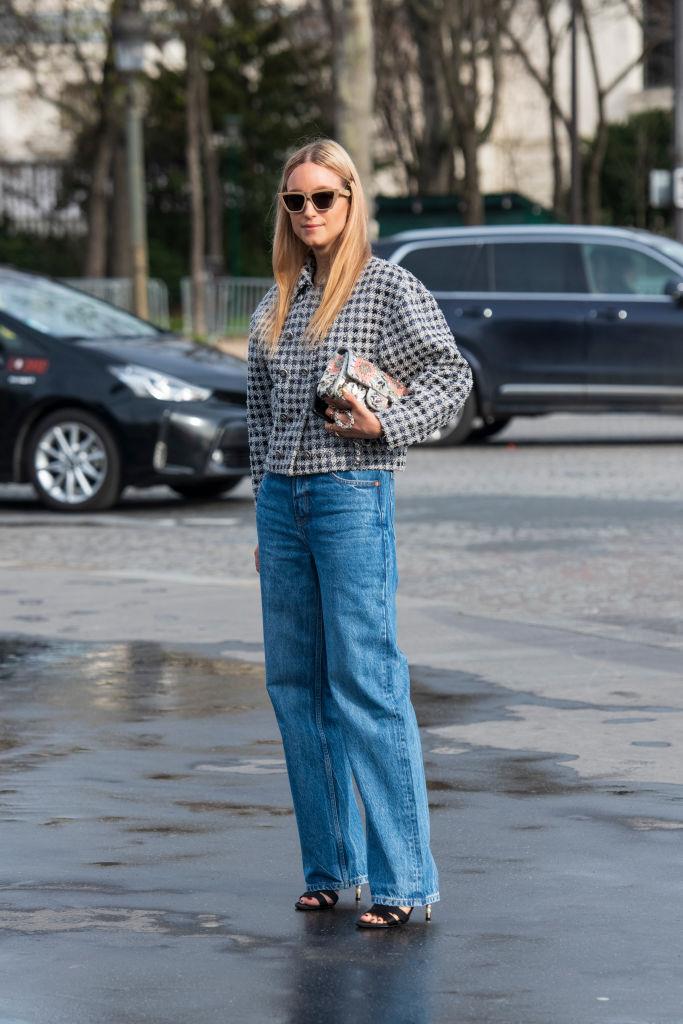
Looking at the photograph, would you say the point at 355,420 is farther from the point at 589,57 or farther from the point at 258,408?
the point at 589,57

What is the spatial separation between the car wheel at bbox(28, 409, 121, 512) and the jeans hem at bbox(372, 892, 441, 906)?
9.58 m

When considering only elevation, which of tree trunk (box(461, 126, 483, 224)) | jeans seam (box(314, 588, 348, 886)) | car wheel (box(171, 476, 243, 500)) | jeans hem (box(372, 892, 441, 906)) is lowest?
car wheel (box(171, 476, 243, 500))

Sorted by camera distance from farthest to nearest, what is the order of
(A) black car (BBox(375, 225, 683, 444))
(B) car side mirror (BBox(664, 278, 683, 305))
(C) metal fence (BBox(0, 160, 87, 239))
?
(C) metal fence (BBox(0, 160, 87, 239)) → (A) black car (BBox(375, 225, 683, 444)) → (B) car side mirror (BBox(664, 278, 683, 305))

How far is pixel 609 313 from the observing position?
19000 mm

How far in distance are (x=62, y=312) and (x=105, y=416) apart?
3.91 ft

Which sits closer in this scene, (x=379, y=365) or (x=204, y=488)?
(x=379, y=365)

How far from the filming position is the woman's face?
4.91 metres

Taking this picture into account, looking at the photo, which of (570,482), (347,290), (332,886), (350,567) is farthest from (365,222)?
(570,482)

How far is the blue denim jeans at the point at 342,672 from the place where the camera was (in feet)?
15.9

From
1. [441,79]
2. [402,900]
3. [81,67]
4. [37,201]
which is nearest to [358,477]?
[402,900]

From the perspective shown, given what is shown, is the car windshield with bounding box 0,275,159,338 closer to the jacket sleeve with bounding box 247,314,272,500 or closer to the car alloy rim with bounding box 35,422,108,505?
the car alloy rim with bounding box 35,422,108,505

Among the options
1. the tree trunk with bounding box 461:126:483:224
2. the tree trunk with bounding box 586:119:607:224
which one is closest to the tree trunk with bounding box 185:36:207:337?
the tree trunk with bounding box 461:126:483:224

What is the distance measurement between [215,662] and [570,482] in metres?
7.65

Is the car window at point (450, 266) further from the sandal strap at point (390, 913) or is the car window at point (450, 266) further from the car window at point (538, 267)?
the sandal strap at point (390, 913)
